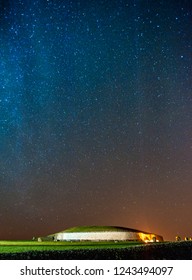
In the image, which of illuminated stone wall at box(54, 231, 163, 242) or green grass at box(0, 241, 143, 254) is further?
illuminated stone wall at box(54, 231, 163, 242)

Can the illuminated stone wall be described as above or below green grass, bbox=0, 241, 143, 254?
above

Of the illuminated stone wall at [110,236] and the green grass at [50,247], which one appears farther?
the illuminated stone wall at [110,236]

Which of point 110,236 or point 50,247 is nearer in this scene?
point 50,247

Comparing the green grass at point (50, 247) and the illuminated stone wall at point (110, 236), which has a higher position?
the illuminated stone wall at point (110, 236)

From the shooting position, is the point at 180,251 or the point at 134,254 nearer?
the point at 134,254

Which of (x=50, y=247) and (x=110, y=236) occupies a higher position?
(x=110, y=236)

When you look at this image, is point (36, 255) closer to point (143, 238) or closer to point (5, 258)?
point (5, 258)
